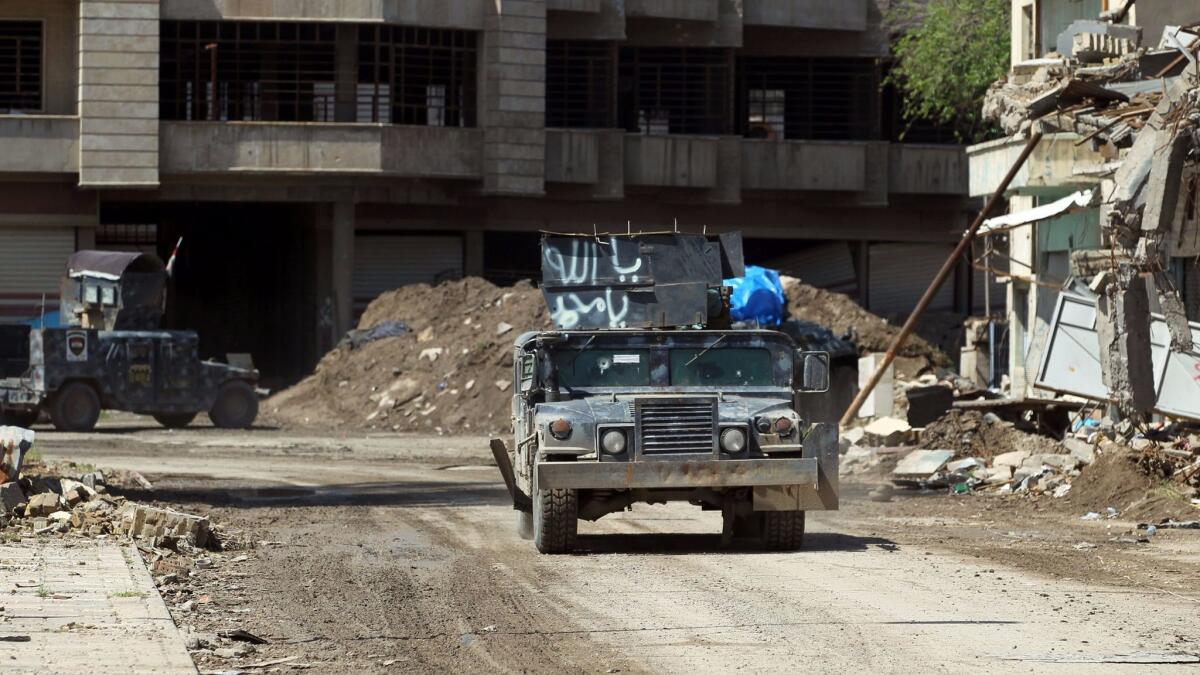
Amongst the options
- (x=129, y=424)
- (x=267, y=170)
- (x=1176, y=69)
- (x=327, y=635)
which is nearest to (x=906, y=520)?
(x=1176, y=69)

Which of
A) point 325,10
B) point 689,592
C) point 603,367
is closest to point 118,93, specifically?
point 325,10

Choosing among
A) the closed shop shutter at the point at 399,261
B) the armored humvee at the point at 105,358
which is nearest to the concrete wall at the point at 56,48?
the closed shop shutter at the point at 399,261

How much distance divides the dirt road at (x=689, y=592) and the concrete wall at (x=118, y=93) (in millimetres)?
19693

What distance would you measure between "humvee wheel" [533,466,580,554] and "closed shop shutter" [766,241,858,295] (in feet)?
114

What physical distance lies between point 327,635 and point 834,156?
37004 mm

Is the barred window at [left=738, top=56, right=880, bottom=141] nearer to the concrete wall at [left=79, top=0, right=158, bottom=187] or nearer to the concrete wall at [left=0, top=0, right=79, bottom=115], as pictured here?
the concrete wall at [left=79, top=0, right=158, bottom=187]

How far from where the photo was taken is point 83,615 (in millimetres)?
10672

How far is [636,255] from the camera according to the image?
1656cm

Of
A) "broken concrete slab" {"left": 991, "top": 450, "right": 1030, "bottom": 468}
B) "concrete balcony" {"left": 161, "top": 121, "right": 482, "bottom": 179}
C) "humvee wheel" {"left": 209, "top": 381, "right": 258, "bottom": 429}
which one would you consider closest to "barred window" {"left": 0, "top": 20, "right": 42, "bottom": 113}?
"concrete balcony" {"left": 161, "top": 121, "right": 482, "bottom": 179}

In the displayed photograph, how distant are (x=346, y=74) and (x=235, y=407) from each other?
961 centimetres

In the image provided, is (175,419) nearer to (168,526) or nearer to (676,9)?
(676,9)

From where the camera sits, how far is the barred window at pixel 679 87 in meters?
45.9

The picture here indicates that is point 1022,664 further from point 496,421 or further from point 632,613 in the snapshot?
point 496,421

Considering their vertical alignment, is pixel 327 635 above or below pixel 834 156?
below
